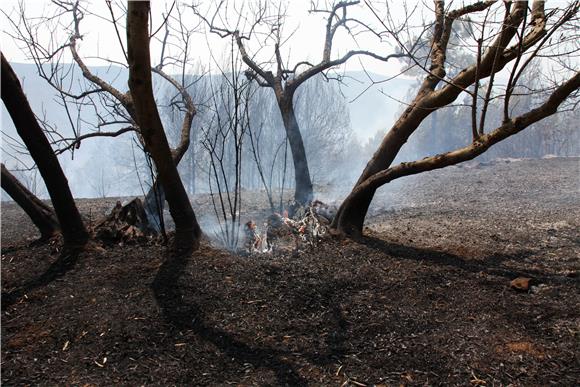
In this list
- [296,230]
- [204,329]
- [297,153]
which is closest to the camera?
[204,329]

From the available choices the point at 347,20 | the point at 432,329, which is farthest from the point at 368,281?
the point at 347,20

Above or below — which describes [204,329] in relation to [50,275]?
below

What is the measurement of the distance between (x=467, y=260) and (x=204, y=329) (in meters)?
2.04

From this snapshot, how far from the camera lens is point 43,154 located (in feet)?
9.51

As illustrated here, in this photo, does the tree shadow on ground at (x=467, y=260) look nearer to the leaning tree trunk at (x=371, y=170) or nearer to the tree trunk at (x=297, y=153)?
the leaning tree trunk at (x=371, y=170)

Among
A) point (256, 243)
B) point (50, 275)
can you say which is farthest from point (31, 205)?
point (256, 243)

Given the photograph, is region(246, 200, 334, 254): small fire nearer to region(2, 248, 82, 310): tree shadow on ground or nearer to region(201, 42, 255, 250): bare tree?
region(201, 42, 255, 250): bare tree

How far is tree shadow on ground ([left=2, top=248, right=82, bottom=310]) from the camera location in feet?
8.42

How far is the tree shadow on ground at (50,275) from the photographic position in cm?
257

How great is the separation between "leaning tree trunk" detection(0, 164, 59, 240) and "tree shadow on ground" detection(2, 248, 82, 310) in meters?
0.53

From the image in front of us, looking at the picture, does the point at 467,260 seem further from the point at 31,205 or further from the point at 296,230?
the point at 31,205

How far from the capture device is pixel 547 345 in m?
2.10

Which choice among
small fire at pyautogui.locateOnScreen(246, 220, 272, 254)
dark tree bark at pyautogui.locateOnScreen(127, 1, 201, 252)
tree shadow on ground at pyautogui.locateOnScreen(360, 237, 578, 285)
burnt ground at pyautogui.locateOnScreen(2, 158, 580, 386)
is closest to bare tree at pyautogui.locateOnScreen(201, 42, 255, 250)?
small fire at pyautogui.locateOnScreen(246, 220, 272, 254)

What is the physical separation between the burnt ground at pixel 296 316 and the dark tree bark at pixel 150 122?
24cm
